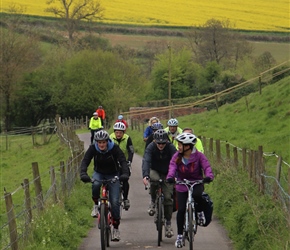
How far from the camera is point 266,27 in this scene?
8231cm

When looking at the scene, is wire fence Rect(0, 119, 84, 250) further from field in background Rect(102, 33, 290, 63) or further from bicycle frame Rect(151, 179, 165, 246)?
field in background Rect(102, 33, 290, 63)

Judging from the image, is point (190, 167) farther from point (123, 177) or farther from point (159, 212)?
point (159, 212)

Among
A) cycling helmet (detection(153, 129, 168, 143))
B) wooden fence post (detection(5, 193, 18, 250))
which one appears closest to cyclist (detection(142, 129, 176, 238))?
cycling helmet (detection(153, 129, 168, 143))

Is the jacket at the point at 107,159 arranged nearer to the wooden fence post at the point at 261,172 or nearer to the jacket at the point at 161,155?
the jacket at the point at 161,155

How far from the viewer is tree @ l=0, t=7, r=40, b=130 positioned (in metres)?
68.0

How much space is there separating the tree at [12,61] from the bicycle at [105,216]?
57.2 m

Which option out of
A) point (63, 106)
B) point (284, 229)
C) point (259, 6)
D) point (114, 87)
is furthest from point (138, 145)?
point (259, 6)

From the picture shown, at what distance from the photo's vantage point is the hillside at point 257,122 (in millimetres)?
27406

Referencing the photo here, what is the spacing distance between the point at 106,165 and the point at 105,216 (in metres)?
0.91

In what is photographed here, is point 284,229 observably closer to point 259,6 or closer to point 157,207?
point 157,207

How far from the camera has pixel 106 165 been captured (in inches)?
471

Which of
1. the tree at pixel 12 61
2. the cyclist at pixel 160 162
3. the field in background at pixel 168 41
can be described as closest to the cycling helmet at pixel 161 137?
the cyclist at pixel 160 162

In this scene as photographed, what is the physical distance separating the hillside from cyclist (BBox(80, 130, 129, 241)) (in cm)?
1192

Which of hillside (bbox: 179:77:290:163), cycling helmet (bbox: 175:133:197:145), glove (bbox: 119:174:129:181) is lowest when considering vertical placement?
hillside (bbox: 179:77:290:163)
